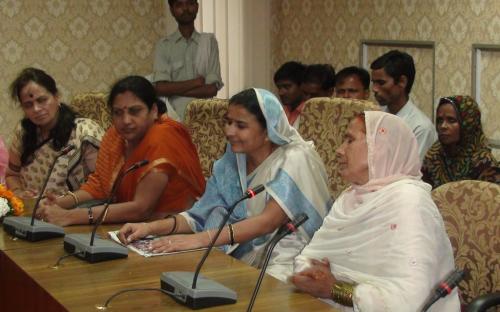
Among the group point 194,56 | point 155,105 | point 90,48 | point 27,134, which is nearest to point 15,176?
point 27,134

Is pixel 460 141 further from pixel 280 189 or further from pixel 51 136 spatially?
pixel 51 136

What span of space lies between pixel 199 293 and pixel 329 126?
55.5 inches

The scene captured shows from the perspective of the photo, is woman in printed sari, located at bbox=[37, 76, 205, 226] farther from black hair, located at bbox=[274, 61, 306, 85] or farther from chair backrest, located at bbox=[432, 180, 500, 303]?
black hair, located at bbox=[274, 61, 306, 85]

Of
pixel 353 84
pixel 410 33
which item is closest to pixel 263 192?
pixel 353 84

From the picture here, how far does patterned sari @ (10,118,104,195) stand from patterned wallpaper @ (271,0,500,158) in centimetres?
209

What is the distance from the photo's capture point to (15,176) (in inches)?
174

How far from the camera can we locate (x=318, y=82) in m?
5.25

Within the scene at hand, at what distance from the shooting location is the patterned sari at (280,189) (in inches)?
119

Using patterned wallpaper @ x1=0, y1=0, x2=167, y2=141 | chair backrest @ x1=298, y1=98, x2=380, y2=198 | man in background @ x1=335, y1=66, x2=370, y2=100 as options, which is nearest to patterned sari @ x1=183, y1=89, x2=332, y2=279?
chair backrest @ x1=298, y1=98, x2=380, y2=198

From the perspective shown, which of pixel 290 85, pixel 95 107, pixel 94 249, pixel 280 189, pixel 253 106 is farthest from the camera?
pixel 290 85

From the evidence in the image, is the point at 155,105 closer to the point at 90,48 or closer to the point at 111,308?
the point at 111,308

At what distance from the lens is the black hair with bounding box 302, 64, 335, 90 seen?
5.25 m

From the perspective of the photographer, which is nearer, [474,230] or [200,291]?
[200,291]

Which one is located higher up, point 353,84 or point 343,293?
point 353,84
